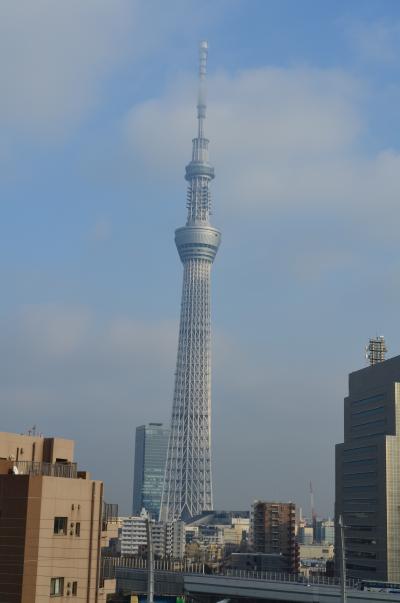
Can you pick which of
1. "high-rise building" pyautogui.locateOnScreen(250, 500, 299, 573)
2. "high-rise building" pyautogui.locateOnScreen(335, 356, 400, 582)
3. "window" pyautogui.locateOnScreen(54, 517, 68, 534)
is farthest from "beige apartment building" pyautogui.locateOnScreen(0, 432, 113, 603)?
"high-rise building" pyautogui.locateOnScreen(250, 500, 299, 573)

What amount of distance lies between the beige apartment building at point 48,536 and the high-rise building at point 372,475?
7638 cm

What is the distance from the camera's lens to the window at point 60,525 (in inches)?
1309

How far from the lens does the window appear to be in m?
33.2

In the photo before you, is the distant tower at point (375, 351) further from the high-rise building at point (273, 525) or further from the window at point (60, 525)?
the window at point (60, 525)

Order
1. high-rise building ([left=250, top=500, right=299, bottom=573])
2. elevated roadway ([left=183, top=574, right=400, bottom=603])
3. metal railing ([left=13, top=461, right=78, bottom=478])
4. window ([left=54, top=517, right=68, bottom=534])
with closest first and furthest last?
window ([left=54, top=517, right=68, bottom=534]), metal railing ([left=13, top=461, right=78, bottom=478]), elevated roadway ([left=183, top=574, right=400, bottom=603]), high-rise building ([left=250, top=500, right=299, bottom=573])

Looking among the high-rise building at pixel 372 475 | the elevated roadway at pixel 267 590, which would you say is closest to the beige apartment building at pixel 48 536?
the elevated roadway at pixel 267 590

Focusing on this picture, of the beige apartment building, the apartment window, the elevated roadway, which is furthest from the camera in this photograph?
the elevated roadway

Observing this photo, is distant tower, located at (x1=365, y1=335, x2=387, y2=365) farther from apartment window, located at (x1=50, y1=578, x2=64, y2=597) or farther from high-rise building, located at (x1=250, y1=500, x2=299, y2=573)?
apartment window, located at (x1=50, y1=578, x2=64, y2=597)

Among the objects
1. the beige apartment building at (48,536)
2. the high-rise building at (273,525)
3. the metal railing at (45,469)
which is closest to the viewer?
the beige apartment building at (48,536)

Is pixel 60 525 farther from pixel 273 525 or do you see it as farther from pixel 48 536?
pixel 273 525

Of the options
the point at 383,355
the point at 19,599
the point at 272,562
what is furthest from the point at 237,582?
the point at 19,599

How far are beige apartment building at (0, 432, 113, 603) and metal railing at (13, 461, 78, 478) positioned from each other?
0.14 feet

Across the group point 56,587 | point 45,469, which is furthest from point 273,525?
point 56,587

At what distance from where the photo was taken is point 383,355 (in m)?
143
